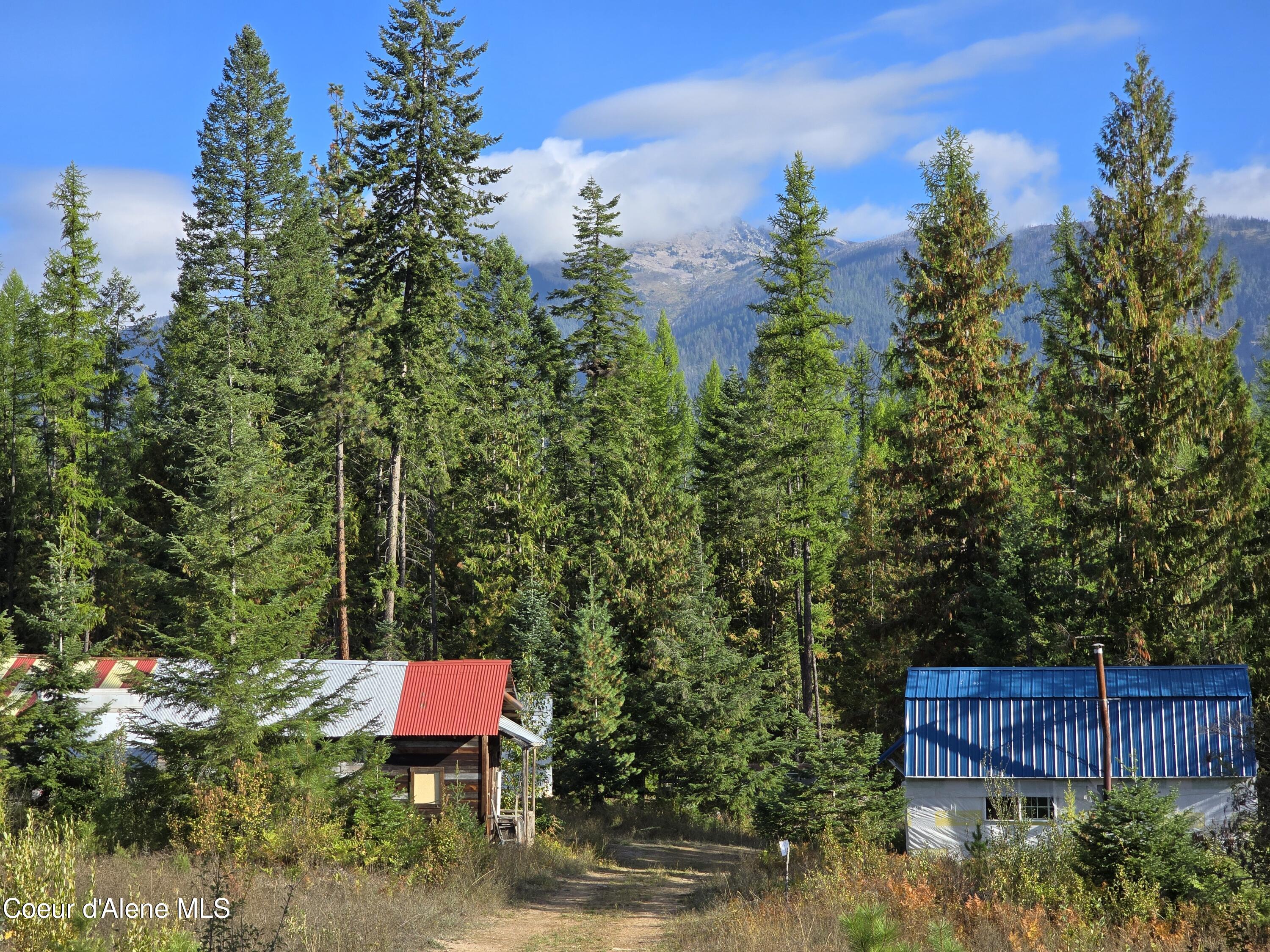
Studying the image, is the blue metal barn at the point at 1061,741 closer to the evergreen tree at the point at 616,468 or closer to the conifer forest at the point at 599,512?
the conifer forest at the point at 599,512

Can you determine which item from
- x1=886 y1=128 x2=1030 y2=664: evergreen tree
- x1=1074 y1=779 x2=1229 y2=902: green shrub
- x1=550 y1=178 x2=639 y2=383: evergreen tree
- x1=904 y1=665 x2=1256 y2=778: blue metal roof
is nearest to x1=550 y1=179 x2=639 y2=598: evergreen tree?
x1=550 y1=178 x2=639 y2=383: evergreen tree

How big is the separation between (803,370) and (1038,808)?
18.2 m

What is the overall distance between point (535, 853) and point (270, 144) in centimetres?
2656

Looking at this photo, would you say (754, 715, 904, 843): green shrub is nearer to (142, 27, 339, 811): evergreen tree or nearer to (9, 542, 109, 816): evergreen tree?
(142, 27, 339, 811): evergreen tree

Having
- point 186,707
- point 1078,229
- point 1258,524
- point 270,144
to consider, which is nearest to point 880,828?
point 1258,524

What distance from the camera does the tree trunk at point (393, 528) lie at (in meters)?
35.1

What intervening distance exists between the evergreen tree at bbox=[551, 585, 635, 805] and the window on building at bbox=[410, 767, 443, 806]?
24.9 ft

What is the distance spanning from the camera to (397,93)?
112 feet

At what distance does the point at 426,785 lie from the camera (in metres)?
25.9

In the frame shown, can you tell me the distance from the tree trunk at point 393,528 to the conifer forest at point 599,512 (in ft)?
0.75

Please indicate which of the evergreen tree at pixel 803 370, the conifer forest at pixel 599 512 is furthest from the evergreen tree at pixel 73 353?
the evergreen tree at pixel 803 370

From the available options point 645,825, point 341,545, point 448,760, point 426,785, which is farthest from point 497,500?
point 426,785

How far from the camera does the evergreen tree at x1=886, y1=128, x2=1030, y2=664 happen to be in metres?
29.0

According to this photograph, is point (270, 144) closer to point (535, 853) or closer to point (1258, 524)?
point (535, 853)
